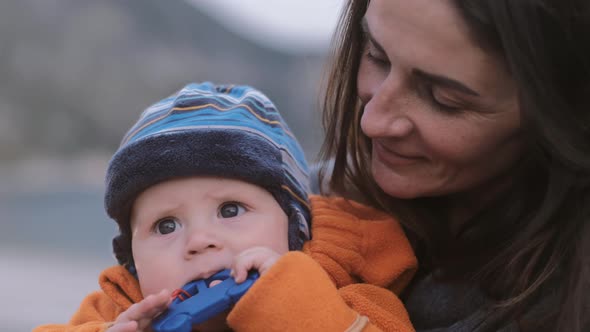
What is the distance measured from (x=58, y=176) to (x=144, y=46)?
2.33 m

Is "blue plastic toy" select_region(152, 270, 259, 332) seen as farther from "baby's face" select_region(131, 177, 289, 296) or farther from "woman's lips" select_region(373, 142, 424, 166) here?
"woman's lips" select_region(373, 142, 424, 166)

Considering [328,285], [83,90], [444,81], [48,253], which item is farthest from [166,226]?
[83,90]

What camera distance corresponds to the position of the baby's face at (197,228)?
1197 mm

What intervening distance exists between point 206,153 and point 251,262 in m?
0.21

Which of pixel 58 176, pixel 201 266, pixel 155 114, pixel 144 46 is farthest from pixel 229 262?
pixel 144 46

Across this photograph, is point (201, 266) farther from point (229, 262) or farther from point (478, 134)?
point (478, 134)

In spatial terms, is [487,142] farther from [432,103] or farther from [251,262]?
[251,262]

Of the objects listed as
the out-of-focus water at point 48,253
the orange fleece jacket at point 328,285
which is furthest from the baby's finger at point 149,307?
the out-of-focus water at point 48,253

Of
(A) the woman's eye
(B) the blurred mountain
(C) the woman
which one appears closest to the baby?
(C) the woman

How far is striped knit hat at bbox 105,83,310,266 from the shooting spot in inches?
49.5

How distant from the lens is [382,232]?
1.43 meters

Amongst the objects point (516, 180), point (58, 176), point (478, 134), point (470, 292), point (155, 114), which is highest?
point (155, 114)

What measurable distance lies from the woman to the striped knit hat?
175 millimetres

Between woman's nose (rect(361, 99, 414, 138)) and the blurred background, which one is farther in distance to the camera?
the blurred background
